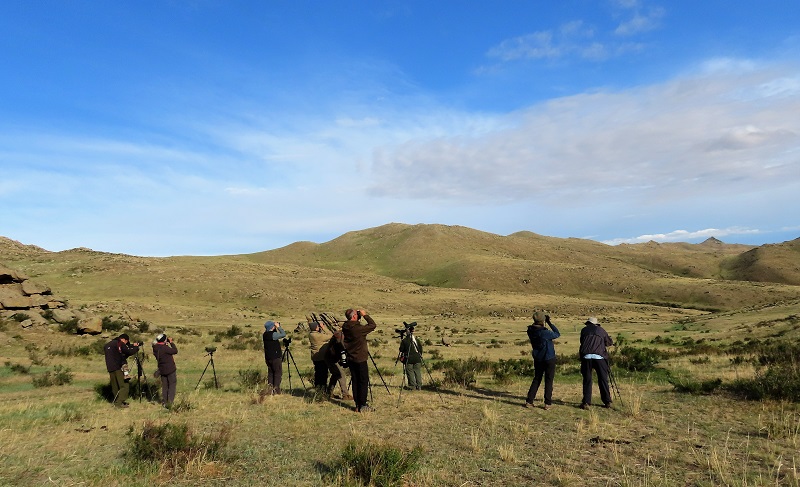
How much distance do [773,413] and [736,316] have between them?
40.6 metres

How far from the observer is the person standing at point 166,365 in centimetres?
1211

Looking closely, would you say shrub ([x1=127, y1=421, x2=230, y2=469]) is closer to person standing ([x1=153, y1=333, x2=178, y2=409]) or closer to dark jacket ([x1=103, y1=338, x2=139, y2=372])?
person standing ([x1=153, y1=333, x2=178, y2=409])

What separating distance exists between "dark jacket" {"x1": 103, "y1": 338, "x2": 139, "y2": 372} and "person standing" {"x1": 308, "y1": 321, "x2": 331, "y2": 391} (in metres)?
4.78

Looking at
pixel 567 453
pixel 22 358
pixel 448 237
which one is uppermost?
pixel 448 237

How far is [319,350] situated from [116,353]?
5370mm

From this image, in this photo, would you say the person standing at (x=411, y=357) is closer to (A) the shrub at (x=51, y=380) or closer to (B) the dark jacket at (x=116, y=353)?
(B) the dark jacket at (x=116, y=353)

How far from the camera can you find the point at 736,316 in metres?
42.4

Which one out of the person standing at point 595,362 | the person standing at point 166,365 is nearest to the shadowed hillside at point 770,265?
the person standing at point 595,362

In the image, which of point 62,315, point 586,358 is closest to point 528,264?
point 62,315

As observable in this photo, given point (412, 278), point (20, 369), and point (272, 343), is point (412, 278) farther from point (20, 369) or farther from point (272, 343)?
point (272, 343)

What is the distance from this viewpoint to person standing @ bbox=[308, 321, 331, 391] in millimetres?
12688

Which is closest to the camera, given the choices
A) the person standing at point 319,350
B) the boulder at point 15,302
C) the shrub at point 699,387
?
the shrub at point 699,387

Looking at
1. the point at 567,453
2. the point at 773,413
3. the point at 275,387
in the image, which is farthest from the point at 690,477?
the point at 275,387

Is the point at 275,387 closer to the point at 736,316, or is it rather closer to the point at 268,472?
the point at 268,472
